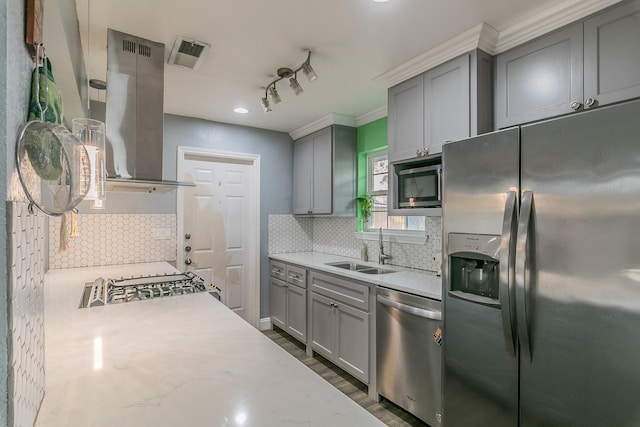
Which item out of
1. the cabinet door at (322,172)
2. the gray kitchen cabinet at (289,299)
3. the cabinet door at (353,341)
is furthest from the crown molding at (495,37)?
the gray kitchen cabinet at (289,299)

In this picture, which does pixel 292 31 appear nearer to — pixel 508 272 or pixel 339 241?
pixel 508 272

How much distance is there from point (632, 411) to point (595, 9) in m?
1.77

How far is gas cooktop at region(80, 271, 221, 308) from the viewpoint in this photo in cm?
180

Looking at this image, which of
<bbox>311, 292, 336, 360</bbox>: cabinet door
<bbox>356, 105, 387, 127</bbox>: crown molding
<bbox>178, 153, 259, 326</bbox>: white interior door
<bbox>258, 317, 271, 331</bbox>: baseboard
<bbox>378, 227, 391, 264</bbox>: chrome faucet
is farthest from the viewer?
<bbox>258, 317, 271, 331</bbox>: baseboard

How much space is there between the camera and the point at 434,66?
224 centimetres

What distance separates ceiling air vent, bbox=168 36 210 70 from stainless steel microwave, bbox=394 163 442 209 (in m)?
1.63

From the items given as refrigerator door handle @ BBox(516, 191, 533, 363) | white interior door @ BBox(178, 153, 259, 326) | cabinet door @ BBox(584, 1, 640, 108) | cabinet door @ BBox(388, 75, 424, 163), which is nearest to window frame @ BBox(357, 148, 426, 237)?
cabinet door @ BBox(388, 75, 424, 163)

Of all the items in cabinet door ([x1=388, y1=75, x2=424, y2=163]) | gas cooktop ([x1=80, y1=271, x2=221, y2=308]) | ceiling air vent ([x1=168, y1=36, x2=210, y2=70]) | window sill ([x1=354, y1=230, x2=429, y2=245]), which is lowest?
gas cooktop ([x1=80, y1=271, x2=221, y2=308])

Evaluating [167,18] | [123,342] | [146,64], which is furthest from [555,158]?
[146,64]

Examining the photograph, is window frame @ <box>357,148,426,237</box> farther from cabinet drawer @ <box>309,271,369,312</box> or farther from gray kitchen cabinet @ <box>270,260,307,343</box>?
gray kitchen cabinet @ <box>270,260,307,343</box>

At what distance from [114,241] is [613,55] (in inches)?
154

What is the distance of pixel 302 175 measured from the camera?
4.09m

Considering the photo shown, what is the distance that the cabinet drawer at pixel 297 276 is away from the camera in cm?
339

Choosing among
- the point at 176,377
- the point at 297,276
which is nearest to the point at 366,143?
the point at 297,276
